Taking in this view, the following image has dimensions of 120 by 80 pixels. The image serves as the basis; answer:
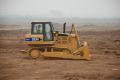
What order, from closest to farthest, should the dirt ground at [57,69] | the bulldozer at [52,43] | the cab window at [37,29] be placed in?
1. the dirt ground at [57,69]
2. the bulldozer at [52,43]
3. the cab window at [37,29]

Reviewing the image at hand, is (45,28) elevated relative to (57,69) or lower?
elevated

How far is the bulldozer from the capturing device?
57.4 ft

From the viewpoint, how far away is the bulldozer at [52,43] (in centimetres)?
1750

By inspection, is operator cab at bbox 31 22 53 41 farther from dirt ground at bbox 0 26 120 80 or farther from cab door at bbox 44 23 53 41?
dirt ground at bbox 0 26 120 80

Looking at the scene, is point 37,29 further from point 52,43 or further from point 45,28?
point 52,43

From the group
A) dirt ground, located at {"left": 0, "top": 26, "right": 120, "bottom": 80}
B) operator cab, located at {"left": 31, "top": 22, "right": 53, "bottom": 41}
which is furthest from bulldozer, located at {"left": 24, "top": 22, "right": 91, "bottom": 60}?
dirt ground, located at {"left": 0, "top": 26, "right": 120, "bottom": 80}

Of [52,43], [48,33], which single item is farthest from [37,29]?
[52,43]

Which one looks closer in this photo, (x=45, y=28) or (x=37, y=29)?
(x=45, y=28)

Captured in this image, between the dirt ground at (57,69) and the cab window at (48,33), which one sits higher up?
the cab window at (48,33)

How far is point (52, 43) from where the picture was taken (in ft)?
57.4

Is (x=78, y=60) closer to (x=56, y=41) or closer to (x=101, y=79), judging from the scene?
(x=56, y=41)

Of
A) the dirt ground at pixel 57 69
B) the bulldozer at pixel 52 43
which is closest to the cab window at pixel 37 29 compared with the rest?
the bulldozer at pixel 52 43

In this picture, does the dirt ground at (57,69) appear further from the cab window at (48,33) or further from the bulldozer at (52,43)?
the cab window at (48,33)

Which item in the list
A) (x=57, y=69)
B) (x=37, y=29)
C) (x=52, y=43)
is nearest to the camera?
(x=57, y=69)
